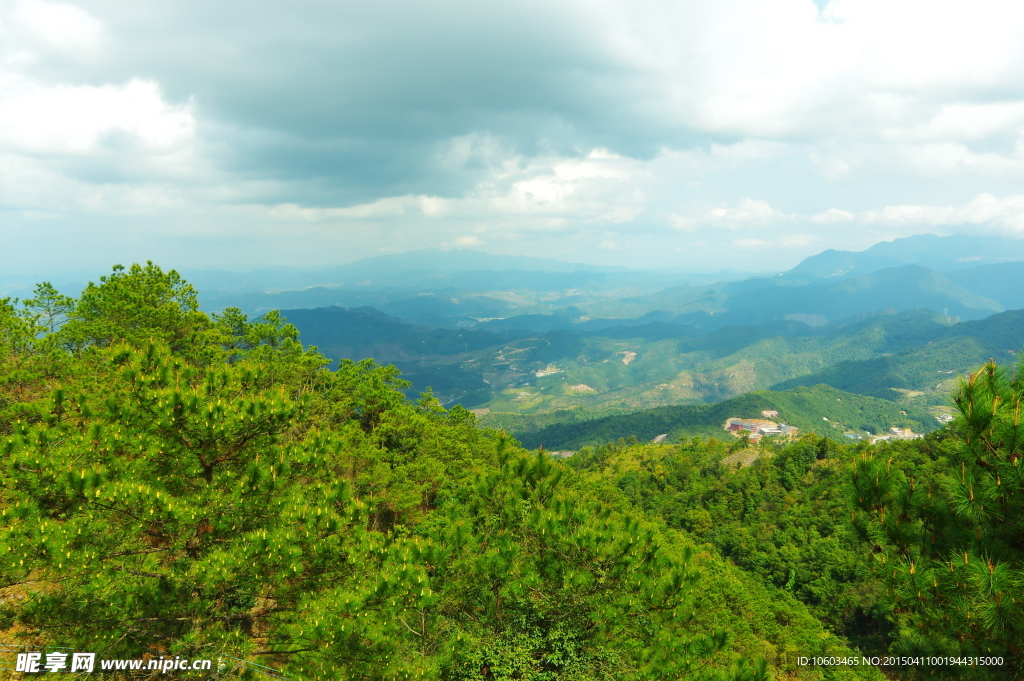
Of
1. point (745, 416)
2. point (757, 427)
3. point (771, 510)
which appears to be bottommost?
point (757, 427)

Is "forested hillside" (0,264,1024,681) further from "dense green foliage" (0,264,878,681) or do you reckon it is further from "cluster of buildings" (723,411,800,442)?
"cluster of buildings" (723,411,800,442)

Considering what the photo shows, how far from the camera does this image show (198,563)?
6961mm

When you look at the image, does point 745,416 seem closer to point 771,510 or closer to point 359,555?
point 771,510

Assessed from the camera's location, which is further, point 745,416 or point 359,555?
point 745,416

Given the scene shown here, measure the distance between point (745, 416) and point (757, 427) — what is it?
9573 mm

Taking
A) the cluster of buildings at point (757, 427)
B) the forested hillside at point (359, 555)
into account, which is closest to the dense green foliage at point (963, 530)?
the forested hillside at point (359, 555)

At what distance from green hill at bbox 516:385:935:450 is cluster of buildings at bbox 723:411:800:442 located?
3434 mm

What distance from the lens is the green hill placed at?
16975 centimetres

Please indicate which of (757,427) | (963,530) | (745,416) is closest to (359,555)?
(963,530)

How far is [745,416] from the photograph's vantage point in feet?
550

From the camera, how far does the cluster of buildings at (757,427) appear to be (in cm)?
15338

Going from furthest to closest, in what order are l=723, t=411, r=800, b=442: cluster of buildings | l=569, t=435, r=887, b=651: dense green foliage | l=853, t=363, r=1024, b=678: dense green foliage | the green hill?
the green hill < l=723, t=411, r=800, b=442: cluster of buildings < l=569, t=435, r=887, b=651: dense green foliage < l=853, t=363, r=1024, b=678: dense green foliage

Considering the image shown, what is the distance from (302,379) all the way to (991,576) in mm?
26842

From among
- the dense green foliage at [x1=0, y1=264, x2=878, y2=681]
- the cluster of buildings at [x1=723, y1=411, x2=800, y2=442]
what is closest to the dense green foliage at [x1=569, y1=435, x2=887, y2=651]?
the dense green foliage at [x1=0, y1=264, x2=878, y2=681]
